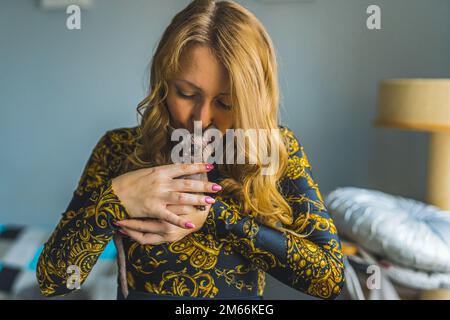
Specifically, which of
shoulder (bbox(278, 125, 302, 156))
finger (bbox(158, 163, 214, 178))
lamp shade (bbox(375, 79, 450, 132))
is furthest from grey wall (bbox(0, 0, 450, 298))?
finger (bbox(158, 163, 214, 178))

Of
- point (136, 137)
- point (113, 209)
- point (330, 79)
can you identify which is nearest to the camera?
point (113, 209)

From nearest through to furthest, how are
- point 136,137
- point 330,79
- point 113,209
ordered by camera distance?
1. point 113,209
2. point 136,137
3. point 330,79

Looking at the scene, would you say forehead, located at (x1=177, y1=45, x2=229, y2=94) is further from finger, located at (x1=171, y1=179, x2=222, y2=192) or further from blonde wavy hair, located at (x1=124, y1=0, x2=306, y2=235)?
finger, located at (x1=171, y1=179, x2=222, y2=192)

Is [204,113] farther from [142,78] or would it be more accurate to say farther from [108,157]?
[142,78]

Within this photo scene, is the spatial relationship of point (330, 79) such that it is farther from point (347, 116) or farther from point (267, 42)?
point (267, 42)

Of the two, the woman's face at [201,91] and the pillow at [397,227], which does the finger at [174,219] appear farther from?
the pillow at [397,227]

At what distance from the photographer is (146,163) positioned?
2.38ft

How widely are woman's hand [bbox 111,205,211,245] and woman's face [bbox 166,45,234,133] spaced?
10cm

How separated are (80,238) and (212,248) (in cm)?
17

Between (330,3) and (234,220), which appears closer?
(234,220)

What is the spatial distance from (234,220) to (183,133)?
128 mm
